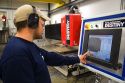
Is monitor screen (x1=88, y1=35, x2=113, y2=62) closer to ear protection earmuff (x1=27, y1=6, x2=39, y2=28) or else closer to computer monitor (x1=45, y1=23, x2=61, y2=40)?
ear protection earmuff (x1=27, y1=6, x2=39, y2=28)

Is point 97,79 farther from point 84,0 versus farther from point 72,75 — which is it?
point 84,0

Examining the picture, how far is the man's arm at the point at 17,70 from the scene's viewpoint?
100 cm

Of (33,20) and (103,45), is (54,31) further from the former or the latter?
→ (33,20)

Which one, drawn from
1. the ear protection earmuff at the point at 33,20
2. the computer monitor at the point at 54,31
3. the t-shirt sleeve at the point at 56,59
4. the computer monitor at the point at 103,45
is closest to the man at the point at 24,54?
the ear protection earmuff at the point at 33,20

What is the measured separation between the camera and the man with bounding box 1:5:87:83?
1012 mm

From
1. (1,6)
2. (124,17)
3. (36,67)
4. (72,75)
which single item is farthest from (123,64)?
(1,6)

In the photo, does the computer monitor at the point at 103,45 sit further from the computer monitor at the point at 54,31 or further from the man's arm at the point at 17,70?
the computer monitor at the point at 54,31

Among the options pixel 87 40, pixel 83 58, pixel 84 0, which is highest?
pixel 84 0

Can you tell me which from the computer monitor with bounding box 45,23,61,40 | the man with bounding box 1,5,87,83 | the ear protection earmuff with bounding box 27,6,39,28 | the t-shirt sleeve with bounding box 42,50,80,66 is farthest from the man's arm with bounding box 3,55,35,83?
the computer monitor with bounding box 45,23,61,40

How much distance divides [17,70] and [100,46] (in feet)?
2.73

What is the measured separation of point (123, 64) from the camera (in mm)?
1223

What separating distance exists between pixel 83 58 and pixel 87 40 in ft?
0.69

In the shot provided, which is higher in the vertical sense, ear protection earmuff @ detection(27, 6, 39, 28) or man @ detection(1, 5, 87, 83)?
ear protection earmuff @ detection(27, 6, 39, 28)

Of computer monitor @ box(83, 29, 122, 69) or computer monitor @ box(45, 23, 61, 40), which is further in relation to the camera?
computer monitor @ box(45, 23, 61, 40)
